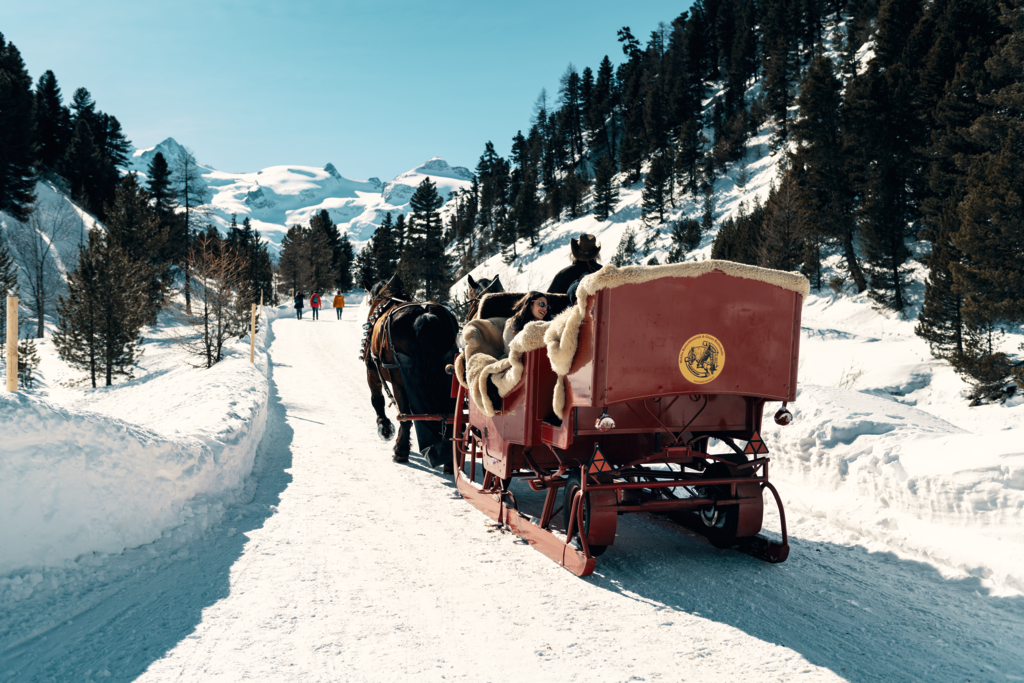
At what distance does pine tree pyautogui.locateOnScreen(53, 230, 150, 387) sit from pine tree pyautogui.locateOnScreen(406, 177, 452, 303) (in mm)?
24066

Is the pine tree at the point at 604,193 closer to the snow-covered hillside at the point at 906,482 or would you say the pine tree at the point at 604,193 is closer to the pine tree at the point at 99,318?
the pine tree at the point at 99,318

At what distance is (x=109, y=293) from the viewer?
2348 cm

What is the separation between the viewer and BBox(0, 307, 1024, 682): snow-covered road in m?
3.09

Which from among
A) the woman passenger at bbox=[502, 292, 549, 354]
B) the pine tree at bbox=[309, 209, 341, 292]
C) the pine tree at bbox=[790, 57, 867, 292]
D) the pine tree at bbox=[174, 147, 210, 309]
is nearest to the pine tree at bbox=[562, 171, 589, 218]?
the pine tree at bbox=[309, 209, 341, 292]

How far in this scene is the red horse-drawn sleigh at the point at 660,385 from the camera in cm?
397

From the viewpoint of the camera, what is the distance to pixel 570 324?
13.5 feet

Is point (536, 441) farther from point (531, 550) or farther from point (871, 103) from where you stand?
point (871, 103)

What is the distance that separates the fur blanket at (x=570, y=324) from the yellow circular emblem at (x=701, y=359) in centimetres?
46

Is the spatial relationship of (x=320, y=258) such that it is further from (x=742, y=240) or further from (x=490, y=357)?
(x=490, y=357)

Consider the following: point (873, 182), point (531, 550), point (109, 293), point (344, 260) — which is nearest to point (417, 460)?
point (531, 550)

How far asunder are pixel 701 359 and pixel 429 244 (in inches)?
1847

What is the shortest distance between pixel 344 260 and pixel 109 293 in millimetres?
61060

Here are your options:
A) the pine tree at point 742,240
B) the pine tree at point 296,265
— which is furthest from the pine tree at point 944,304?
the pine tree at point 296,265

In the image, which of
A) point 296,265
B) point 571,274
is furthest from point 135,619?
point 296,265
